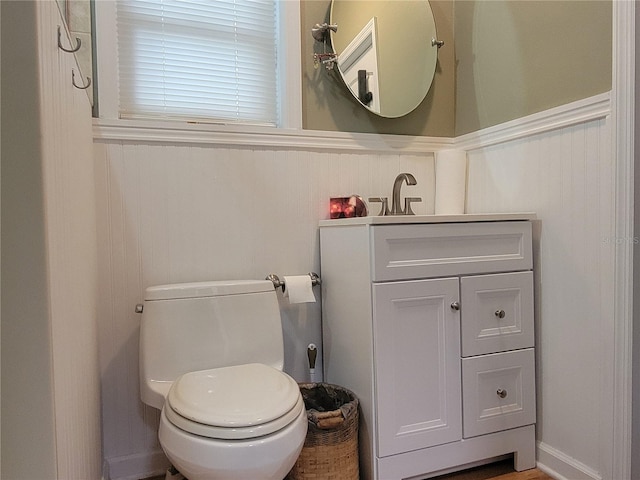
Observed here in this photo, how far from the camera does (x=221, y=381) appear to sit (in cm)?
141

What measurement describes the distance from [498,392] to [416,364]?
1.12 ft

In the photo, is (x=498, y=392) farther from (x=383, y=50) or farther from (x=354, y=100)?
(x=383, y=50)

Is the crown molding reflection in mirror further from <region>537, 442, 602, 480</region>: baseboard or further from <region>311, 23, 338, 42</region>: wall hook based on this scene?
<region>537, 442, 602, 480</region>: baseboard

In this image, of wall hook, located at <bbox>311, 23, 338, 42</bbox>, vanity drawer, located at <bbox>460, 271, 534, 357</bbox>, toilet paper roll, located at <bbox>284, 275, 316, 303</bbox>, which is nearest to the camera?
vanity drawer, located at <bbox>460, 271, 534, 357</bbox>

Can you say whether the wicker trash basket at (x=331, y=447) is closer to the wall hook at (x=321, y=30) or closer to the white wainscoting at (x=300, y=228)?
the white wainscoting at (x=300, y=228)

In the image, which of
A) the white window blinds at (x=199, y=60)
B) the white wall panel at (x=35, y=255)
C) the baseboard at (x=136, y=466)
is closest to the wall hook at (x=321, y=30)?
the white window blinds at (x=199, y=60)

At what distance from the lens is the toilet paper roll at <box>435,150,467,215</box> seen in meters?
2.01

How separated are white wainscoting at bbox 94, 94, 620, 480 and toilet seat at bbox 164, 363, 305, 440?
0.43 meters

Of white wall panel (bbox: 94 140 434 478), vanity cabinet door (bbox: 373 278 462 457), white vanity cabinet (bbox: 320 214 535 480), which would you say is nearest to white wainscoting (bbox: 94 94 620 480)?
white wall panel (bbox: 94 140 434 478)

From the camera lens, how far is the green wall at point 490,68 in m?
1.54

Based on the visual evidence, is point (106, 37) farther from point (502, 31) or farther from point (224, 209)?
point (502, 31)

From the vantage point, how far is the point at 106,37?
5.49 ft

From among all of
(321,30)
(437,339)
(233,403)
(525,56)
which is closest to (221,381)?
(233,403)

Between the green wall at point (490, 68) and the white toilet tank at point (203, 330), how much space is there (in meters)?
0.76
